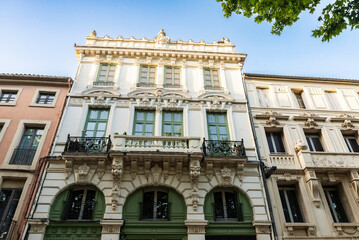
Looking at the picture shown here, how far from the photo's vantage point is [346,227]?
10.5m

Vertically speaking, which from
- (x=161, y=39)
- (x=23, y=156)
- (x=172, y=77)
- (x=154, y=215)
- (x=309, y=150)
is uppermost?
(x=161, y=39)

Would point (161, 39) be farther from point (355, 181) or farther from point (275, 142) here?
point (355, 181)

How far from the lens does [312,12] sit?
8227 mm

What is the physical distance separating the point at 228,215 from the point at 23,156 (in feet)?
33.6

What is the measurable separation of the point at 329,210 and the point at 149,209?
827 cm

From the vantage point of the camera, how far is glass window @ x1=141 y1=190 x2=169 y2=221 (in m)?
10.4

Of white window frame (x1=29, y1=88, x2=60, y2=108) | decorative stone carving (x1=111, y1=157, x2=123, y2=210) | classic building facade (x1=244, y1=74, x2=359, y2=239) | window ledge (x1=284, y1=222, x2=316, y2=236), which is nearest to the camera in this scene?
window ledge (x1=284, y1=222, x2=316, y2=236)

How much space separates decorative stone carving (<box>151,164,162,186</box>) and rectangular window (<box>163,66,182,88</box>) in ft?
19.4

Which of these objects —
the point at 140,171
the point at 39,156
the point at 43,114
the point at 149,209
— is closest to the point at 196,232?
the point at 149,209

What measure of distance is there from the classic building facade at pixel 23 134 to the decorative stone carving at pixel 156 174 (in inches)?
→ 208

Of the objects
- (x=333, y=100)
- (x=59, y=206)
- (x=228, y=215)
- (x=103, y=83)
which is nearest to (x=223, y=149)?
(x=228, y=215)

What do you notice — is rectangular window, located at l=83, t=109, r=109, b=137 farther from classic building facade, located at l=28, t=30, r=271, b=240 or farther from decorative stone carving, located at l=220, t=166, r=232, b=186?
decorative stone carving, located at l=220, t=166, r=232, b=186

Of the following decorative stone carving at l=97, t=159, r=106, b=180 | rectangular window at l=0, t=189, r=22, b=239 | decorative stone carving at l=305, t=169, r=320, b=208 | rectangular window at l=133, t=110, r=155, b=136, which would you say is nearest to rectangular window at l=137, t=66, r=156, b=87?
rectangular window at l=133, t=110, r=155, b=136

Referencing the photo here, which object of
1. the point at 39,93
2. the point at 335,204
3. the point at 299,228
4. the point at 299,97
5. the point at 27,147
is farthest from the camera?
the point at 299,97
